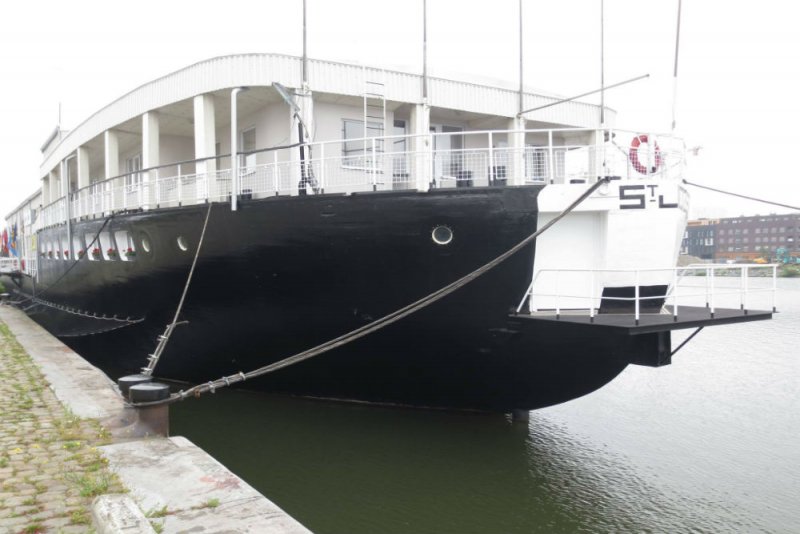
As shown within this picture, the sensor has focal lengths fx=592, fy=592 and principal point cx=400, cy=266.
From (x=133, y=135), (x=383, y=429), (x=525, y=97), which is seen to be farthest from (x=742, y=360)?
(x=133, y=135)

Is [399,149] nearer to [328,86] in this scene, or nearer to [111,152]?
[328,86]

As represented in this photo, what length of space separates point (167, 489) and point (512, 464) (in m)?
5.25

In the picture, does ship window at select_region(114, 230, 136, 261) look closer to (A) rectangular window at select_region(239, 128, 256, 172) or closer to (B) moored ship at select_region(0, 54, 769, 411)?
(B) moored ship at select_region(0, 54, 769, 411)

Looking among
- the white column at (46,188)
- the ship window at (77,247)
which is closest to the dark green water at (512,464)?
the ship window at (77,247)

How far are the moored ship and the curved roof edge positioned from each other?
0.12 ft

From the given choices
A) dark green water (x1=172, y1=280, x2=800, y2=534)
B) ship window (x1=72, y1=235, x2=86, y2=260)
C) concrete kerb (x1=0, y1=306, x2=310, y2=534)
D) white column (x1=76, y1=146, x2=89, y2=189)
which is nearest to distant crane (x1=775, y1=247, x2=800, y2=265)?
dark green water (x1=172, y1=280, x2=800, y2=534)

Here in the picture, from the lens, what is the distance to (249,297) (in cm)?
973

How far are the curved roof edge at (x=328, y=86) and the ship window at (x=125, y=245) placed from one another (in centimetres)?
276

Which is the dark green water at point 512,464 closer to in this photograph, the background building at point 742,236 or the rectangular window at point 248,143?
the rectangular window at point 248,143

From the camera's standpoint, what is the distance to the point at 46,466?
5.61m

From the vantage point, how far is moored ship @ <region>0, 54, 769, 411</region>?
8.29 metres

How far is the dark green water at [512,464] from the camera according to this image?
23.7ft

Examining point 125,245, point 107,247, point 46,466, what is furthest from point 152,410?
point 107,247

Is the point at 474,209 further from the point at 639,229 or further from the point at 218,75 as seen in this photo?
the point at 218,75
